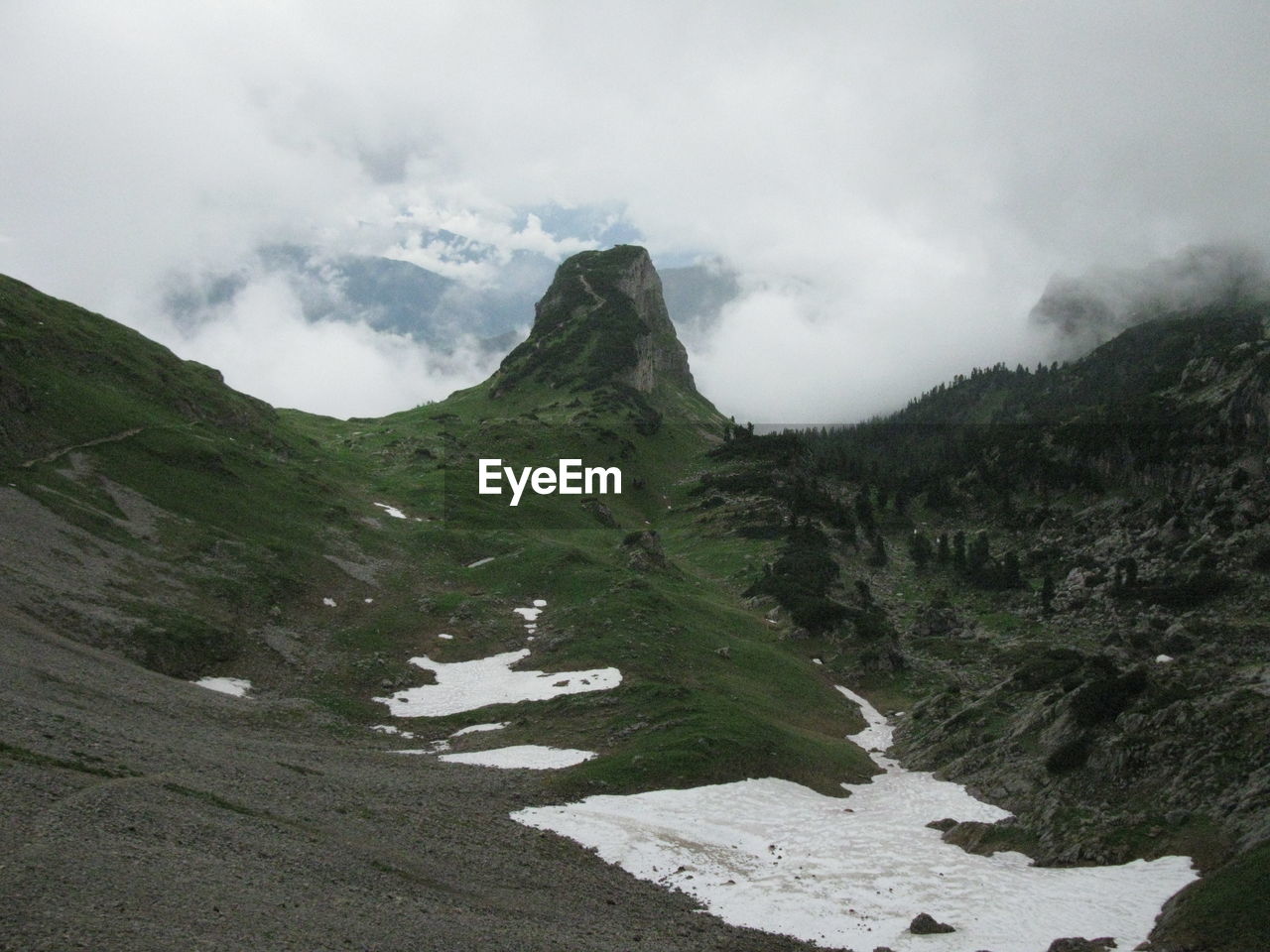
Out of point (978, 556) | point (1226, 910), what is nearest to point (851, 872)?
point (1226, 910)

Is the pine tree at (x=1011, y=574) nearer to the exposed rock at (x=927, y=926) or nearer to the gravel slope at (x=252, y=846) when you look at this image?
the gravel slope at (x=252, y=846)

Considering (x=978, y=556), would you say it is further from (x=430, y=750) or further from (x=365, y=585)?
(x=430, y=750)

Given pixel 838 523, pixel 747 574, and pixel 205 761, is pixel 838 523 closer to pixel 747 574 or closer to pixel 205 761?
pixel 747 574

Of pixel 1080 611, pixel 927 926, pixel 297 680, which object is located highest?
pixel 1080 611

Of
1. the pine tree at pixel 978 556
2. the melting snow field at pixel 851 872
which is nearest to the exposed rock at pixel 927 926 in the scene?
the melting snow field at pixel 851 872

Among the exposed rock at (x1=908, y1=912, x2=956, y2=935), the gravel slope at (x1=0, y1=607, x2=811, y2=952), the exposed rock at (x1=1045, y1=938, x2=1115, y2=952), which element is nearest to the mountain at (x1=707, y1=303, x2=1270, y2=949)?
the exposed rock at (x1=1045, y1=938, x2=1115, y2=952)

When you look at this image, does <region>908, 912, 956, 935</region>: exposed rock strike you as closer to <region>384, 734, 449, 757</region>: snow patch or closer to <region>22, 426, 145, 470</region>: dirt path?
<region>384, 734, 449, 757</region>: snow patch
